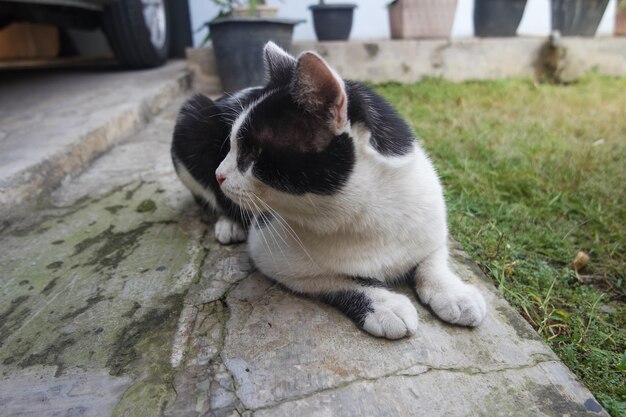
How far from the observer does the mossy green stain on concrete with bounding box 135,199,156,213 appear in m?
1.93

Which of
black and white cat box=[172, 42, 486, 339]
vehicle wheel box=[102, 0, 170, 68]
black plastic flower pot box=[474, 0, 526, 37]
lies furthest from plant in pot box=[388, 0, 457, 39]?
black and white cat box=[172, 42, 486, 339]

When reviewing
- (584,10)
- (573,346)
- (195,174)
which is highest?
(584,10)

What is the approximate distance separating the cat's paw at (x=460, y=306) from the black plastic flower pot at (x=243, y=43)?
2.86m

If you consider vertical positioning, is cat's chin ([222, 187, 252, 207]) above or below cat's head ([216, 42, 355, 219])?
below

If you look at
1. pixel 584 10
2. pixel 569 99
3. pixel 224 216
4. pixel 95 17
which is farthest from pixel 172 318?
pixel 584 10

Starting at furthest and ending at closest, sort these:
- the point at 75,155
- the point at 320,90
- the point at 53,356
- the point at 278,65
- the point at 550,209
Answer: the point at 75,155, the point at 550,209, the point at 278,65, the point at 53,356, the point at 320,90

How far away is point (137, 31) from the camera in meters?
4.06

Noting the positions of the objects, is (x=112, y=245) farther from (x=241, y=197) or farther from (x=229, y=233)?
(x=241, y=197)

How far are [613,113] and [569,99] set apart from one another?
1.61 feet

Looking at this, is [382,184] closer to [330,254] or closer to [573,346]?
[330,254]

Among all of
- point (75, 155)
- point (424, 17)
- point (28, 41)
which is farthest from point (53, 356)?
point (28, 41)

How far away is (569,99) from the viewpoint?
3645mm

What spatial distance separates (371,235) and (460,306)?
0.30 m

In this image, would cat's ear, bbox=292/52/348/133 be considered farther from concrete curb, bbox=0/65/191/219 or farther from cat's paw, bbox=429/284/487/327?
concrete curb, bbox=0/65/191/219
